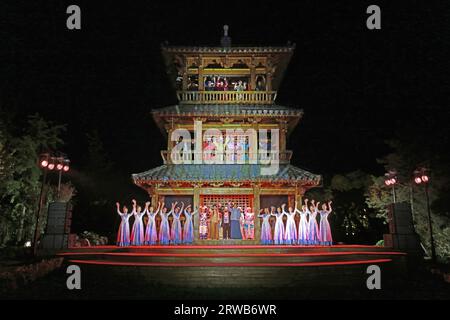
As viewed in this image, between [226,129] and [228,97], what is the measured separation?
5.19 feet

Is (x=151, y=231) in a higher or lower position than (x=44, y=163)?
lower

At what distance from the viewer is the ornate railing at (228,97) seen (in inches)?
708

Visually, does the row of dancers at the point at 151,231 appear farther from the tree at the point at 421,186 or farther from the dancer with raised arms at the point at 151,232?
the tree at the point at 421,186

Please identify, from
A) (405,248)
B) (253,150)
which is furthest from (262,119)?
(405,248)

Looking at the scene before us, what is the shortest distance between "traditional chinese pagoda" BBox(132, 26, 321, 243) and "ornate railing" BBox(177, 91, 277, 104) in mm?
49

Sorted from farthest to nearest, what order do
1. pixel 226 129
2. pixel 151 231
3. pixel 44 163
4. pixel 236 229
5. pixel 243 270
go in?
pixel 226 129 → pixel 236 229 → pixel 151 231 → pixel 44 163 → pixel 243 270

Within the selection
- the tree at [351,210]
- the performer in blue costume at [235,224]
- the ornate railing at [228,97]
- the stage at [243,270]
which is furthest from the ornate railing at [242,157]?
the tree at [351,210]

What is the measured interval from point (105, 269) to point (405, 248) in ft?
33.0

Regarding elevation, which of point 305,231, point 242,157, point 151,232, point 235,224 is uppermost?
point 242,157

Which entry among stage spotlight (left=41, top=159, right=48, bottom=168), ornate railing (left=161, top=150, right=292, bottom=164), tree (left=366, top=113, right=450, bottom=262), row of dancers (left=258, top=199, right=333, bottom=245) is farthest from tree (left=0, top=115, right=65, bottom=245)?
tree (left=366, top=113, right=450, bottom=262)

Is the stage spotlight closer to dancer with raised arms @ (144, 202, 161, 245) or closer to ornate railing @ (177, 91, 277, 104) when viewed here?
dancer with raised arms @ (144, 202, 161, 245)

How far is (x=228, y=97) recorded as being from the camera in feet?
59.2

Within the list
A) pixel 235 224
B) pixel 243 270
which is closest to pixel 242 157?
pixel 235 224

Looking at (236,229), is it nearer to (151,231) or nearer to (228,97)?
(151,231)
